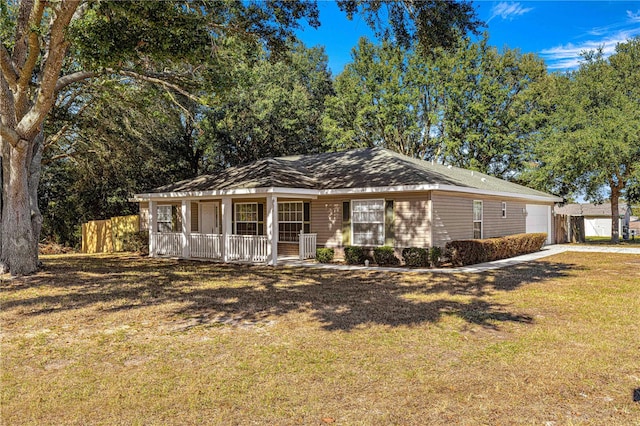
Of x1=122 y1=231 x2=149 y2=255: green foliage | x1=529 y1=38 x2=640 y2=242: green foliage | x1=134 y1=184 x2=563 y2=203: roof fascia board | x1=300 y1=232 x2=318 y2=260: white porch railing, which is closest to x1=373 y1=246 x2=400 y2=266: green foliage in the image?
x1=134 y1=184 x2=563 y2=203: roof fascia board

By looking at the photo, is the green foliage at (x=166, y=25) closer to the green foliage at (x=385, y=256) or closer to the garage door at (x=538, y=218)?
the green foliage at (x=385, y=256)

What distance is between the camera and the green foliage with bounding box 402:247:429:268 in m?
14.0

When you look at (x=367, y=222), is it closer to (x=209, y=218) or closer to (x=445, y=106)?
(x=209, y=218)

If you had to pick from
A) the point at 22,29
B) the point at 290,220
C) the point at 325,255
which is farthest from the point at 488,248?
the point at 22,29

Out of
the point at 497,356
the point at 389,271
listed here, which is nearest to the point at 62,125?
the point at 389,271

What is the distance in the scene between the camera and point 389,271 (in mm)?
13289

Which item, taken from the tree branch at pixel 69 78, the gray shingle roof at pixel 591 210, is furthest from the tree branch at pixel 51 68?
the gray shingle roof at pixel 591 210

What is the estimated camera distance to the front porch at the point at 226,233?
15.4m

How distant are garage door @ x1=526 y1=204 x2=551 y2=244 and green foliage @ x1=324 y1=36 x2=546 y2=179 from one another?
794 centimetres

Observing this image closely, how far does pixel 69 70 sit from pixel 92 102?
1431 millimetres

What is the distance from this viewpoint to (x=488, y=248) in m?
15.8

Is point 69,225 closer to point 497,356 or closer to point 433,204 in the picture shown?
point 433,204

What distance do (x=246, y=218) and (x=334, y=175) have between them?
433cm

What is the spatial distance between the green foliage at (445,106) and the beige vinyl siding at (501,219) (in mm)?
11031
